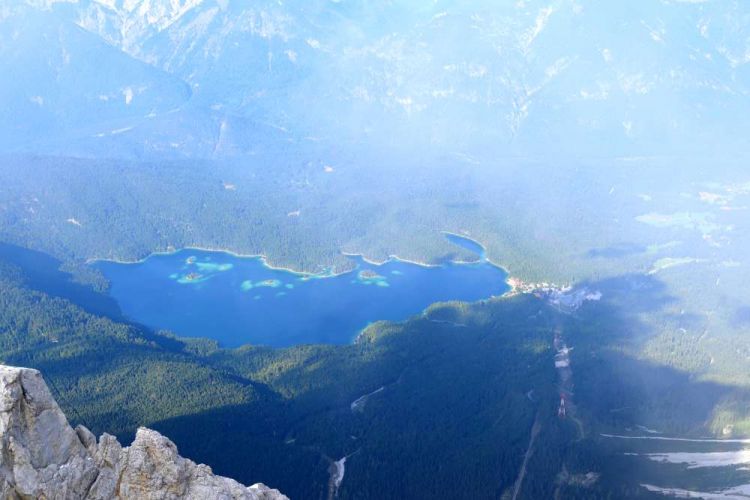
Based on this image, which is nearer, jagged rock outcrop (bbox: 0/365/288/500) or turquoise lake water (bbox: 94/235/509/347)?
jagged rock outcrop (bbox: 0/365/288/500)

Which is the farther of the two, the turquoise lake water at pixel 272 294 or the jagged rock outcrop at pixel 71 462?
the turquoise lake water at pixel 272 294

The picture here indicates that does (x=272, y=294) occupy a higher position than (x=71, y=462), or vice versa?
(x=272, y=294)

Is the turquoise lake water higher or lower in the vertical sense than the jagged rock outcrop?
higher

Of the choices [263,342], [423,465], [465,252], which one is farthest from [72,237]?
[423,465]

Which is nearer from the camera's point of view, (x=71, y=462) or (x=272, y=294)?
(x=71, y=462)
